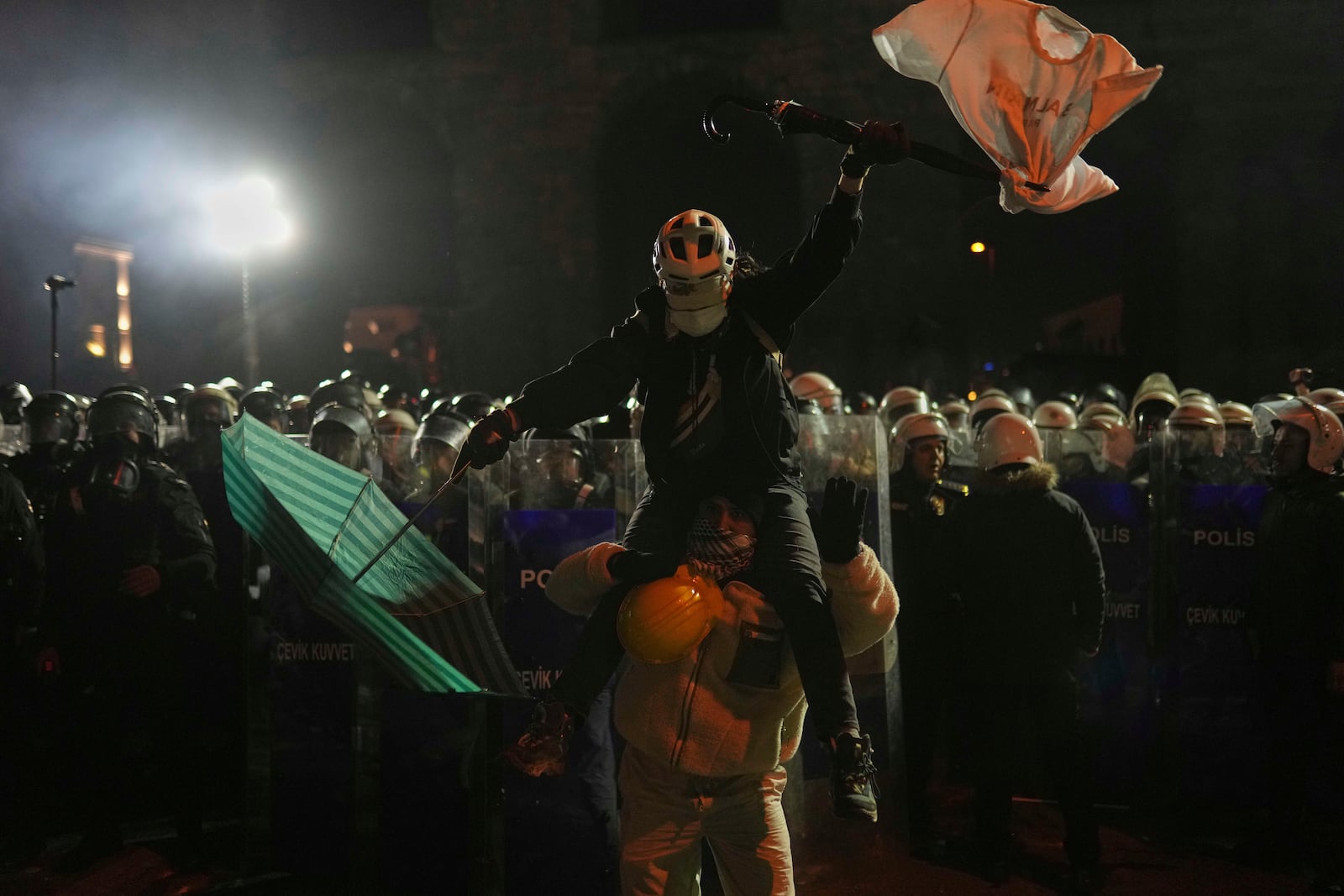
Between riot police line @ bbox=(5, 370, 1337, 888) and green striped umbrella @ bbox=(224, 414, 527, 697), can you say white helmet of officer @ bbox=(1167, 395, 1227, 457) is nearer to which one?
riot police line @ bbox=(5, 370, 1337, 888)

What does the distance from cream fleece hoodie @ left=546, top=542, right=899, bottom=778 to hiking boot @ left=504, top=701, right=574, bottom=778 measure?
289 mm

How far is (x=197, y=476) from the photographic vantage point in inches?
290

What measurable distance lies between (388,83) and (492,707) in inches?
661

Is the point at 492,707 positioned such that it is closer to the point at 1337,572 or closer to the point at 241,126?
the point at 1337,572

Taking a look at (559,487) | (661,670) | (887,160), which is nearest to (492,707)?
(559,487)

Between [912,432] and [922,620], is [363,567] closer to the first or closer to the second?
[922,620]

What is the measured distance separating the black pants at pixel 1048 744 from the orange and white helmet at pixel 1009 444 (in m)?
1.10

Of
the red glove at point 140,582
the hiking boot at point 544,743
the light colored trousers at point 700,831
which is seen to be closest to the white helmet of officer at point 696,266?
the hiking boot at point 544,743

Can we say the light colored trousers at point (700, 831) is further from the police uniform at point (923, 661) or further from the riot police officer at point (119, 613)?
the riot police officer at point (119, 613)

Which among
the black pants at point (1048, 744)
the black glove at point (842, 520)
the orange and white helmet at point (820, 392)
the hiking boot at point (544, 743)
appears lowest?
the black pants at point (1048, 744)

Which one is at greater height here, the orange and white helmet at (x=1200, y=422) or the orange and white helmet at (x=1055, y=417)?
the orange and white helmet at (x=1055, y=417)

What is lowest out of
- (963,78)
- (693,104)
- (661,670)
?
(661,670)

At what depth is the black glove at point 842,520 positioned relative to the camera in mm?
3520

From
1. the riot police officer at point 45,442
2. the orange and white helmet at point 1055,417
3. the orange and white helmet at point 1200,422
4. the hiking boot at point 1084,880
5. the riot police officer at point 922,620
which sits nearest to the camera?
the hiking boot at point 1084,880
